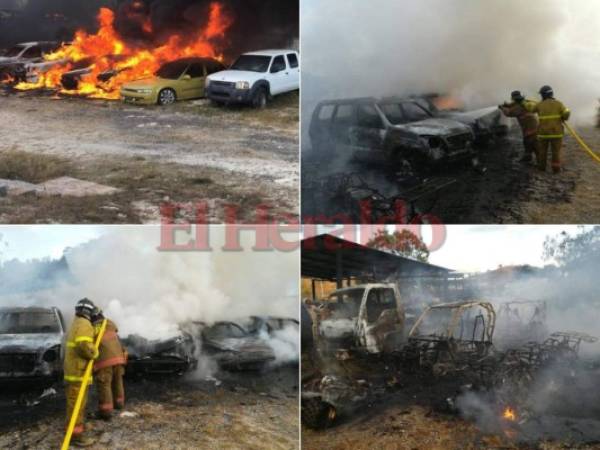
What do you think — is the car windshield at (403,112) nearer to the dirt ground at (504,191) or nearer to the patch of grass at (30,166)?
the dirt ground at (504,191)

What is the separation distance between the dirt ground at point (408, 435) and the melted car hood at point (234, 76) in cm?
355

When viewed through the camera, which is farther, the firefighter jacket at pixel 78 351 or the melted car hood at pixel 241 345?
the melted car hood at pixel 241 345

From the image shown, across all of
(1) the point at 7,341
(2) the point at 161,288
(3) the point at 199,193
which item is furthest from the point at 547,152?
(1) the point at 7,341

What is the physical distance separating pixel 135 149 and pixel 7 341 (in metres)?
2.19

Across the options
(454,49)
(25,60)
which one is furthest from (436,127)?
(25,60)

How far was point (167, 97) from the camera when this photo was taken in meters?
6.22

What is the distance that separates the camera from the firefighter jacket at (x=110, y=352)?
5371mm

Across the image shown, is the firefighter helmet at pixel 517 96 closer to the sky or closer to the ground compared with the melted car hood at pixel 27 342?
closer to the sky

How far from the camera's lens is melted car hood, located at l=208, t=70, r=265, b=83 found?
614 centimetres

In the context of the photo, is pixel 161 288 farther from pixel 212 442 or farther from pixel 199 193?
pixel 212 442

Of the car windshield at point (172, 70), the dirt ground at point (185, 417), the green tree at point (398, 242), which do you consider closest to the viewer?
the dirt ground at point (185, 417)

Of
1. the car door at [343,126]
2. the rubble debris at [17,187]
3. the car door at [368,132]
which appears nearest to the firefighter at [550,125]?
the car door at [368,132]

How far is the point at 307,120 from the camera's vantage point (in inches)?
231

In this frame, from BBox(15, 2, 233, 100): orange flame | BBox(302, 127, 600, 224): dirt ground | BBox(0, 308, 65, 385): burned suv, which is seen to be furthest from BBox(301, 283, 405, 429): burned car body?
BBox(15, 2, 233, 100): orange flame
